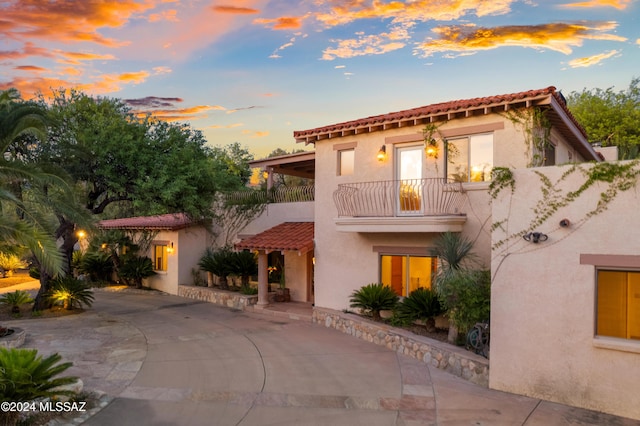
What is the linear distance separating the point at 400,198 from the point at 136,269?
50.6 feet

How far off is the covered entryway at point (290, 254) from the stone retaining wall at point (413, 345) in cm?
272

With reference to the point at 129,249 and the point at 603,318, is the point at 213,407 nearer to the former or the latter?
the point at 603,318

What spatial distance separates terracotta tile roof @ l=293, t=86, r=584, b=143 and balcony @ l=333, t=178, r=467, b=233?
1.80m

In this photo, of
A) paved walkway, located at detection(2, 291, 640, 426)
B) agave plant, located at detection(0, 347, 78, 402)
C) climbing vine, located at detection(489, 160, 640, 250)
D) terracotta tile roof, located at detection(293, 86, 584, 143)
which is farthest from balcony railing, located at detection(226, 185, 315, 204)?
agave plant, located at detection(0, 347, 78, 402)

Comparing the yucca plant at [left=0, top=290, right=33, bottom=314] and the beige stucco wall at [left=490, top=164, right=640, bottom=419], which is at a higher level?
the beige stucco wall at [left=490, top=164, right=640, bottom=419]

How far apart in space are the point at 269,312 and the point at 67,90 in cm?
1236

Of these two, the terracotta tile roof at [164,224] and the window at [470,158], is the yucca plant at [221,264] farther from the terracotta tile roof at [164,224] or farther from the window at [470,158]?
the window at [470,158]

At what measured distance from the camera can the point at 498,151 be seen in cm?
1201

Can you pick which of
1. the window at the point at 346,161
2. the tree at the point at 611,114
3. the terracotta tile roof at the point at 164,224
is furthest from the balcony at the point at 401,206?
the tree at the point at 611,114

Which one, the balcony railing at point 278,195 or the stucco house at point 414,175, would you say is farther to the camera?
the balcony railing at point 278,195

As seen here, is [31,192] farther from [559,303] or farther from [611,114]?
[611,114]

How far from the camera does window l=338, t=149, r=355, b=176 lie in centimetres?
1526

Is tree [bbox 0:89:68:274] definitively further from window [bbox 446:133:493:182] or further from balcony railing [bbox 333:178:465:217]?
window [bbox 446:133:493:182]

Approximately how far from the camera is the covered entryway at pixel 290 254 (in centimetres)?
1622
